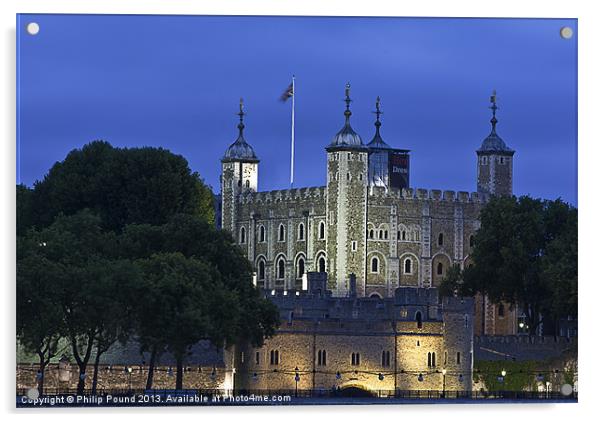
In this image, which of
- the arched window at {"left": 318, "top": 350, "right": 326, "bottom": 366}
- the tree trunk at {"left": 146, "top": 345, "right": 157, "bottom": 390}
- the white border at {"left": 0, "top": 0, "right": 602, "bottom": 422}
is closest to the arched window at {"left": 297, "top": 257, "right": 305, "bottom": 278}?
the arched window at {"left": 318, "top": 350, "right": 326, "bottom": 366}

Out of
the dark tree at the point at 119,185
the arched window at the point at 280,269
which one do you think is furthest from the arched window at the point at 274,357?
the arched window at the point at 280,269

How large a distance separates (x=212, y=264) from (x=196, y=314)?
901cm

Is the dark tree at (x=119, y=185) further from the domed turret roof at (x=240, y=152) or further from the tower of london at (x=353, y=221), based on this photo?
the domed turret roof at (x=240, y=152)

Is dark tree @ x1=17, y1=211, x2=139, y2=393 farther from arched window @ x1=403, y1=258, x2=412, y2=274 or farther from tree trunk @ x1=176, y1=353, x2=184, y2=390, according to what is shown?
arched window @ x1=403, y1=258, x2=412, y2=274

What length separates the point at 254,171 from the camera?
10938 centimetres

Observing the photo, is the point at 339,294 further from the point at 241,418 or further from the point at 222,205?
the point at 241,418

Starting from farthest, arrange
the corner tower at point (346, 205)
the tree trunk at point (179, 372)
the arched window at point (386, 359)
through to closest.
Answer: the corner tower at point (346, 205) < the arched window at point (386, 359) < the tree trunk at point (179, 372)

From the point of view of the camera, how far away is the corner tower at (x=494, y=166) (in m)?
106

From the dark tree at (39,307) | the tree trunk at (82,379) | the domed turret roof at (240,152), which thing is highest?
the domed turret roof at (240,152)

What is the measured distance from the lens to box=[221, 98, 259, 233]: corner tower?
355ft

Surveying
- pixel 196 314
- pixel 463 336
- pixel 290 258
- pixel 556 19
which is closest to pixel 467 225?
pixel 290 258
